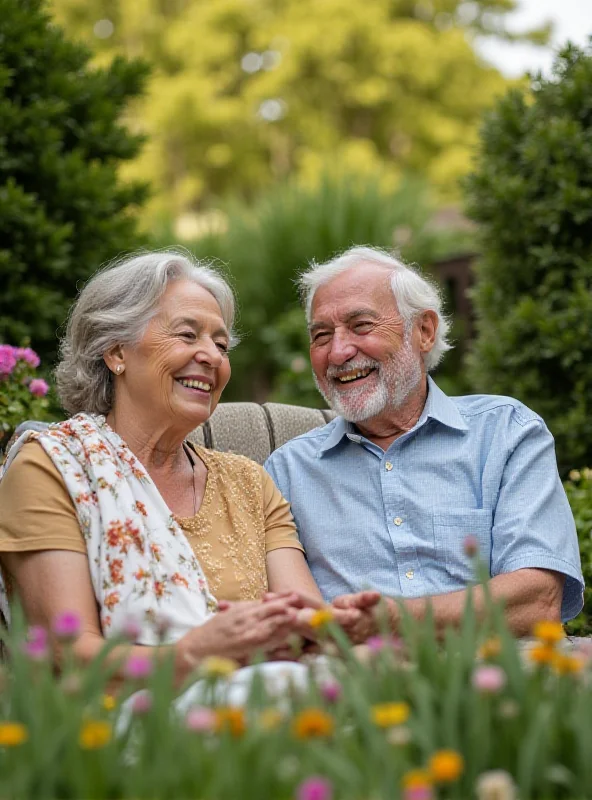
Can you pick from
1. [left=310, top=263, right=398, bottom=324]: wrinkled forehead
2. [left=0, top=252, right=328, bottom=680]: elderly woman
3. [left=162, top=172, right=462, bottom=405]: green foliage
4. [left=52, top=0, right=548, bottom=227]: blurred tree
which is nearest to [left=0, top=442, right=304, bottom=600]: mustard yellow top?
[left=0, top=252, right=328, bottom=680]: elderly woman

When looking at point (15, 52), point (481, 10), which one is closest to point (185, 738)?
point (15, 52)

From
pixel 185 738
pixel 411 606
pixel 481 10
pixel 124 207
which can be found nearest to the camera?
pixel 185 738

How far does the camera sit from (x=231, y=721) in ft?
4.67

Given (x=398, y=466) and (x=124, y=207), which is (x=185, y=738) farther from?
(x=124, y=207)

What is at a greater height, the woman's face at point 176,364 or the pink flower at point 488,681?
the woman's face at point 176,364

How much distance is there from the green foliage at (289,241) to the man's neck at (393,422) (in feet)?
15.8

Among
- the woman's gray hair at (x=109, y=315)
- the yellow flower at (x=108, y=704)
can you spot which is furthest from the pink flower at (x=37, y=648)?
the woman's gray hair at (x=109, y=315)

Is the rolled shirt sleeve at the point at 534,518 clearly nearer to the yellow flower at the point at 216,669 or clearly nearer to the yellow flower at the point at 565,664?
the yellow flower at the point at 565,664

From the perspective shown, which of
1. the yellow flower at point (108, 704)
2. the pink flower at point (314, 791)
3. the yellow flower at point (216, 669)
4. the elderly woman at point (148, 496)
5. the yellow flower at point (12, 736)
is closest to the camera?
the pink flower at point (314, 791)

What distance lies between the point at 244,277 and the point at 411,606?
6715 millimetres

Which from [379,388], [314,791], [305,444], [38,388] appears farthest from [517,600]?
[38,388]

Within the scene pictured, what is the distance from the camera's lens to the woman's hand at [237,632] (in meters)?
2.31

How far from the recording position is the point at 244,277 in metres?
9.23

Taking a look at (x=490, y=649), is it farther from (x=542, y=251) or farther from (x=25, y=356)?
(x=542, y=251)
